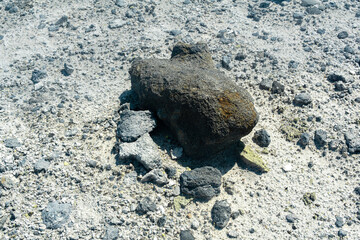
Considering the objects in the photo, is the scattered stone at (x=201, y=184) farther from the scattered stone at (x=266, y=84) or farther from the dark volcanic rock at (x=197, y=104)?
the scattered stone at (x=266, y=84)

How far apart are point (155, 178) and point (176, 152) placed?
58 centimetres

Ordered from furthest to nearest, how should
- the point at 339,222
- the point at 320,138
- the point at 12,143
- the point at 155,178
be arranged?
the point at 320,138 < the point at 12,143 < the point at 155,178 < the point at 339,222

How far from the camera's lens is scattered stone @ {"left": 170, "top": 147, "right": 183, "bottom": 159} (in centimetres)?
521

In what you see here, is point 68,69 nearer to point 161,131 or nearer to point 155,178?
point 161,131

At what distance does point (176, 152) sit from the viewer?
5238 mm

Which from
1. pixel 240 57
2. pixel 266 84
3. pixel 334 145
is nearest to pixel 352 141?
pixel 334 145

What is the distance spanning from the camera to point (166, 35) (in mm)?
7363

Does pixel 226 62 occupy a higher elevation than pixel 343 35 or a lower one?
lower

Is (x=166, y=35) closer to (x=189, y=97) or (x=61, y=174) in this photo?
(x=189, y=97)

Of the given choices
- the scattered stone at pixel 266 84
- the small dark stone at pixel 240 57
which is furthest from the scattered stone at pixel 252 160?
the small dark stone at pixel 240 57

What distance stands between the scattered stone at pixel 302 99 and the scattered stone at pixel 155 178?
272cm

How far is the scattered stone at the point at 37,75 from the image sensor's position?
21.4ft

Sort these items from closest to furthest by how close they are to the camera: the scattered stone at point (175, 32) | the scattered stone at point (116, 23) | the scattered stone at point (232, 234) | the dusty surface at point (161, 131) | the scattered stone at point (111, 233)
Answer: the scattered stone at point (111, 233) → the scattered stone at point (232, 234) → the dusty surface at point (161, 131) → the scattered stone at point (175, 32) → the scattered stone at point (116, 23)

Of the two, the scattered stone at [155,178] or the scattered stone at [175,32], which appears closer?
the scattered stone at [155,178]
